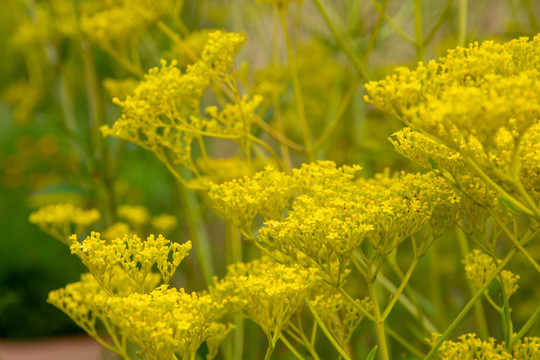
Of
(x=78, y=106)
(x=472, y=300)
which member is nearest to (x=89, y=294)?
(x=472, y=300)

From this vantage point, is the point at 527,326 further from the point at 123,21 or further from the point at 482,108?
the point at 123,21

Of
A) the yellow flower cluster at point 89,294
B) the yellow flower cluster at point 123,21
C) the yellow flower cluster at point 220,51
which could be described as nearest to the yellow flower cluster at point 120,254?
the yellow flower cluster at point 89,294

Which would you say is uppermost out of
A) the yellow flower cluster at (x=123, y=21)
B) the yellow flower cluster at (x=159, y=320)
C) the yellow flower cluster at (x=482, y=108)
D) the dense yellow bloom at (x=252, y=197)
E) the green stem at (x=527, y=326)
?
the yellow flower cluster at (x=123, y=21)

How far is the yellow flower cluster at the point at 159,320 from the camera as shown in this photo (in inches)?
20.1

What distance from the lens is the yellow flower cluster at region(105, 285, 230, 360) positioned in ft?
1.68

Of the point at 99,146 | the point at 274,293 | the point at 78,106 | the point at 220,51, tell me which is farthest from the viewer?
the point at 78,106

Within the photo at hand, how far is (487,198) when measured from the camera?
57 cm

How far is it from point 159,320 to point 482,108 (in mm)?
304

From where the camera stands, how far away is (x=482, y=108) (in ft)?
1.46

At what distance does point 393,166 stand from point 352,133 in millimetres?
362

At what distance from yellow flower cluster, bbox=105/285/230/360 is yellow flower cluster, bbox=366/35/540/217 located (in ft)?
0.78

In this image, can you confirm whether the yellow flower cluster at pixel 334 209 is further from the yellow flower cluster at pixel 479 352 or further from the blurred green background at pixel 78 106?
the blurred green background at pixel 78 106

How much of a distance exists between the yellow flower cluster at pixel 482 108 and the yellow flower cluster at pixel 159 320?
9.4 inches

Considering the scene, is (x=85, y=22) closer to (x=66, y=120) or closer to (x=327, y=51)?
(x=66, y=120)
